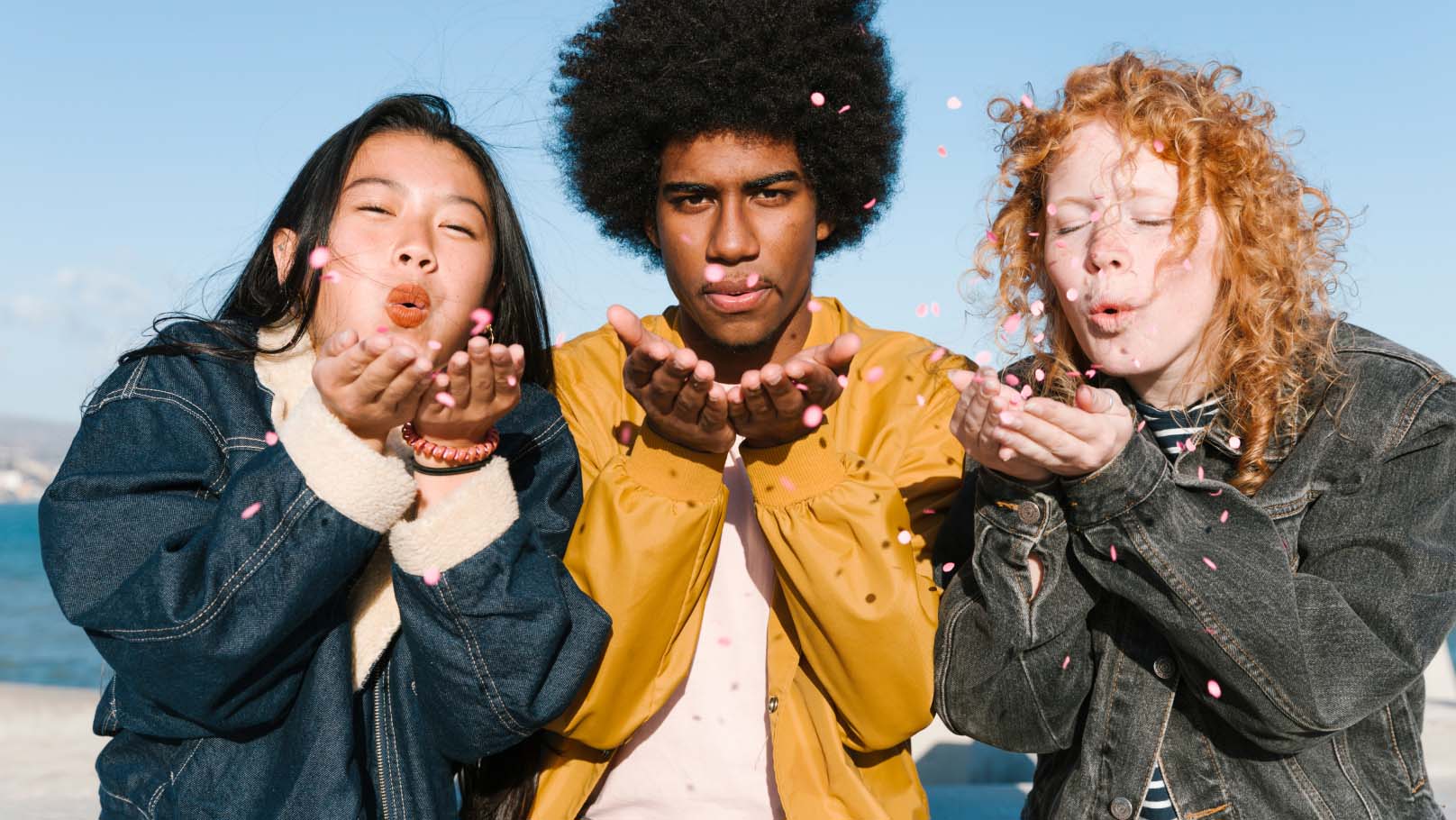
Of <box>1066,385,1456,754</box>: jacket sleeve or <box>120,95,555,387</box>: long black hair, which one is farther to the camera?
<box>120,95,555,387</box>: long black hair

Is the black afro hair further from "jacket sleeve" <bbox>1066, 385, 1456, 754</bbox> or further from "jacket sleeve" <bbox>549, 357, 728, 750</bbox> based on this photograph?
"jacket sleeve" <bbox>1066, 385, 1456, 754</bbox>

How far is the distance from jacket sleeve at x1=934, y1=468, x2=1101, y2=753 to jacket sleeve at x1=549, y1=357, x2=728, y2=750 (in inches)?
23.2

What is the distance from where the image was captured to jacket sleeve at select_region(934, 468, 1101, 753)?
2383 mm

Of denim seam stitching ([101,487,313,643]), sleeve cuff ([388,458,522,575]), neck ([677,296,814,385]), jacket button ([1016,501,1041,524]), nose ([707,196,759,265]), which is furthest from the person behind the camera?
neck ([677,296,814,385])

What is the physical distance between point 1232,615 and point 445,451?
1.56m

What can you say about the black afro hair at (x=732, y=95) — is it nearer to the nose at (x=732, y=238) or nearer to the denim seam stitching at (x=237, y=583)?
the nose at (x=732, y=238)

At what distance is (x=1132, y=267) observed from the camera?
2.45m

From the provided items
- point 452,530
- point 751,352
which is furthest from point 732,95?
point 452,530

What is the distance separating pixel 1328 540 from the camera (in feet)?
7.86

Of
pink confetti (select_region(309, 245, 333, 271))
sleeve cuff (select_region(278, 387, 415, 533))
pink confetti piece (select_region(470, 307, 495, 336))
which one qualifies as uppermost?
pink confetti (select_region(309, 245, 333, 271))

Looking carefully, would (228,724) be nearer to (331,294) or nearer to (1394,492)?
(331,294)

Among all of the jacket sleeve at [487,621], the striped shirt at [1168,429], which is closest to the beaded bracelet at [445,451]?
the jacket sleeve at [487,621]

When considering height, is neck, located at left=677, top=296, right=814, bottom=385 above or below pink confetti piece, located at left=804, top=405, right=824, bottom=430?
below

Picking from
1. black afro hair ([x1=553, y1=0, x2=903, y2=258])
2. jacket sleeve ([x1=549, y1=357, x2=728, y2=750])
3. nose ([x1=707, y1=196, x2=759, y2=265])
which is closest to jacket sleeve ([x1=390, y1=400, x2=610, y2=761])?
jacket sleeve ([x1=549, y1=357, x2=728, y2=750])
